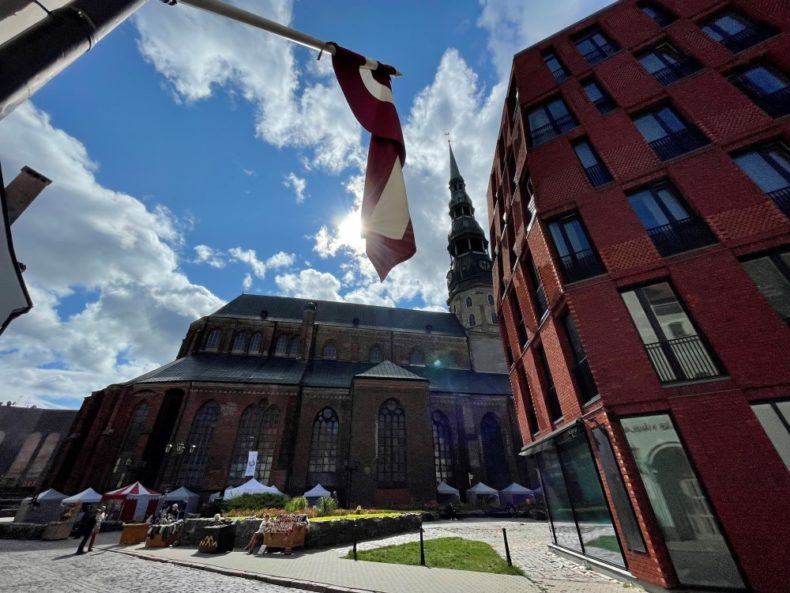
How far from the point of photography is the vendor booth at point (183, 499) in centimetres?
2003

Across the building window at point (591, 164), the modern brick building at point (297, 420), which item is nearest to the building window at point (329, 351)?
the modern brick building at point (297, 420)

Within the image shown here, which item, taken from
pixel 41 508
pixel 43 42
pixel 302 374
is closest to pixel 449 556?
pixel 43 42

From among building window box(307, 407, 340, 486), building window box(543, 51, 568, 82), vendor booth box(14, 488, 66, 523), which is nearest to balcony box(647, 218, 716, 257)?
building window box(543, 51, 568, 82)

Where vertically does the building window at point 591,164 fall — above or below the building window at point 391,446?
above

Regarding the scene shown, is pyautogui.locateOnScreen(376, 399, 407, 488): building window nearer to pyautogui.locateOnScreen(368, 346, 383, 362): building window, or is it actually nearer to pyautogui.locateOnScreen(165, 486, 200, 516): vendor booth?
pyautogui.locateOnScreen(368, 346, 383, 362): building window

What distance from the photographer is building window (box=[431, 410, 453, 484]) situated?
82.7 ft

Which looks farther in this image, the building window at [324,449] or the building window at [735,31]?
the building window at [324,449]

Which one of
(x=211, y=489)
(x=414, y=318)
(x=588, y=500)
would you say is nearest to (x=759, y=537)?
(x=588, y=500)

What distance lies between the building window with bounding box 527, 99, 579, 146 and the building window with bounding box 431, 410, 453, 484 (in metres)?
21.8

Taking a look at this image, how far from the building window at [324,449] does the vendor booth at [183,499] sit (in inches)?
279

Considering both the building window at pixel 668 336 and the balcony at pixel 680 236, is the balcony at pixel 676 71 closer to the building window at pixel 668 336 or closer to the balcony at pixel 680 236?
the balcony at pixel 680 236

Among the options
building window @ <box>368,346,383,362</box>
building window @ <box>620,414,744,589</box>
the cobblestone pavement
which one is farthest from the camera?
building window @ <box>368,346,383,362</box>

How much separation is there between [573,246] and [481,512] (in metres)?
20.8

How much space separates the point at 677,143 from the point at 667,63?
4.10m
